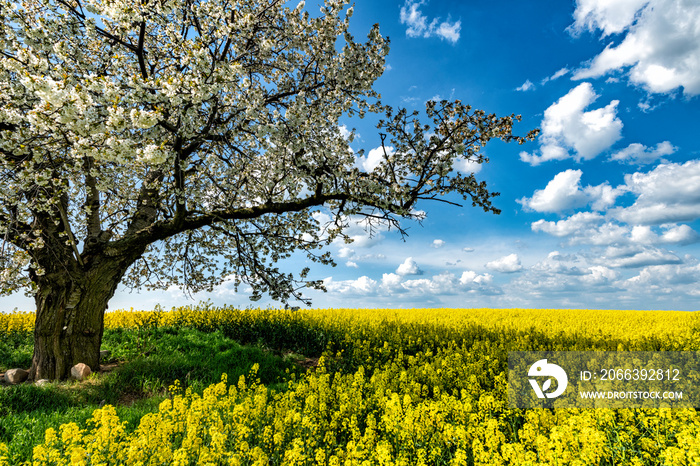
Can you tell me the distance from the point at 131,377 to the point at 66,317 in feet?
7.63

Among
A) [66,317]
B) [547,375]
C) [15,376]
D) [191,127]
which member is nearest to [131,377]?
[66,317]

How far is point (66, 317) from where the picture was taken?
30.6ft

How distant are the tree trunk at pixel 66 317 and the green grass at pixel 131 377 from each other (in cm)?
82

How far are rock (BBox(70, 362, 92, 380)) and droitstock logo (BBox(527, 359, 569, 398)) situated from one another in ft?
35.0

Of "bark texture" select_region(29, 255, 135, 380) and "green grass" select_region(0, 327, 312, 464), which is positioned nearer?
"green grass" select_region(0, 327, 312, 464)

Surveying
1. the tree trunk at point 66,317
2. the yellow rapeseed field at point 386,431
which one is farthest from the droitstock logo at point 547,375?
the tree trunk at point 66,317

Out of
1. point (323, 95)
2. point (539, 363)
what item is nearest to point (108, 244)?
point (323, 95)

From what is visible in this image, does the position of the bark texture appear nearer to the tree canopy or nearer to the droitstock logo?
the tree canopy

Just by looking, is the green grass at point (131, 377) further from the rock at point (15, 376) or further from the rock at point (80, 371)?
the rock at point (15, 376)

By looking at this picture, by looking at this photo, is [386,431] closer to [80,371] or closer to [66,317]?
[80,371]

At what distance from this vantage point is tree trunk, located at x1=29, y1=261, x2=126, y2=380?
931 centimetres

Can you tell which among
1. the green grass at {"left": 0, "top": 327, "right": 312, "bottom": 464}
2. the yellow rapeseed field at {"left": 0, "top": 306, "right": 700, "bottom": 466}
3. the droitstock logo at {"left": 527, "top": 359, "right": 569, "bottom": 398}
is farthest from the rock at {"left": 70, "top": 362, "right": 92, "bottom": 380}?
the droitstock logo at {"left": 527, "top": 359, "right": 569, "bottom": 398}

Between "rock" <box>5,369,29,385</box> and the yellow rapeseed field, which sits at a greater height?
the yellow rapeseed field

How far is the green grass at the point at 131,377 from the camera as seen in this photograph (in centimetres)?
676
